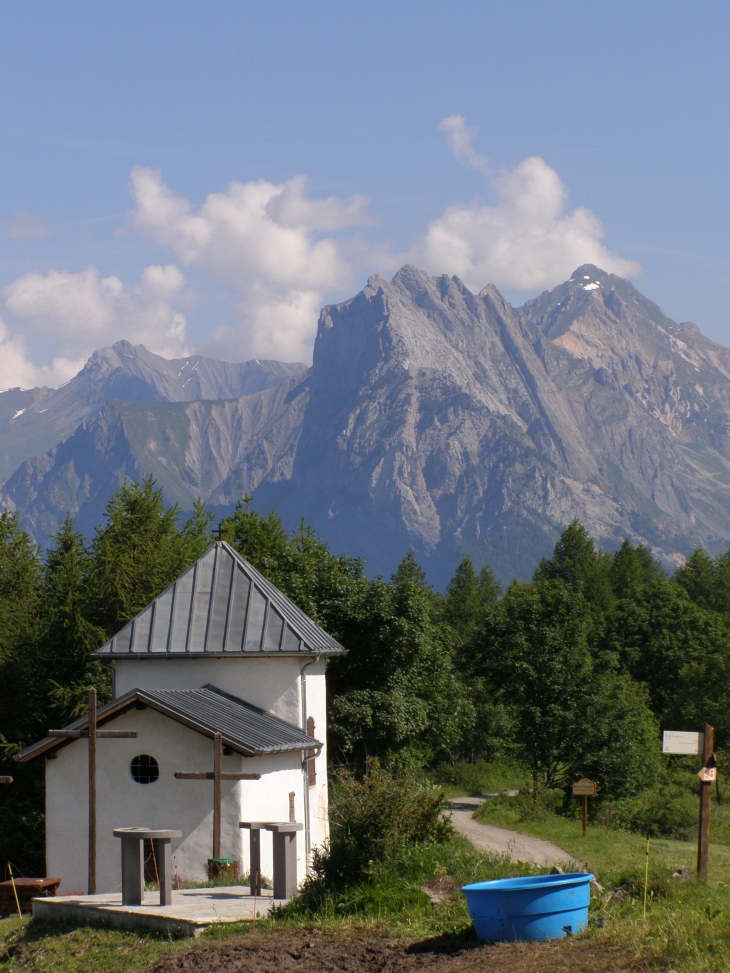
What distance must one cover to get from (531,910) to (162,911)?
4.94 m

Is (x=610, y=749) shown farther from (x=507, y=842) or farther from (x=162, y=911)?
(x=162, y=911)

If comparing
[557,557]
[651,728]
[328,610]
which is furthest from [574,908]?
[557,557]

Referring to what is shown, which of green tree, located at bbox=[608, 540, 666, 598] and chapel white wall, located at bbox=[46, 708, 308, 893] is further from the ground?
green tree, located at bbox=[608, 540, 666, 598]

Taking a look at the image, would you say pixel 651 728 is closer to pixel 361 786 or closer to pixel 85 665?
pixel 85 665

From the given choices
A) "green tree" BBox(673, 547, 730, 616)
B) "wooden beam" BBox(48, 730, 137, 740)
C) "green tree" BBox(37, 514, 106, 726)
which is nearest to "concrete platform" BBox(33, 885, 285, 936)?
"wooden beam" BBox(48, 730, 137, 740)

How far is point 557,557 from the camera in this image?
9356cm

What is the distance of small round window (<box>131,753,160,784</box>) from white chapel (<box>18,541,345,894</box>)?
0.9 inches

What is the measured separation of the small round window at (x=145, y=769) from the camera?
65.7ft

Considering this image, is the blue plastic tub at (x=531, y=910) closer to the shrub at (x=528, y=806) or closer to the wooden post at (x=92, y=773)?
the wooden post at (x=92, y=773)

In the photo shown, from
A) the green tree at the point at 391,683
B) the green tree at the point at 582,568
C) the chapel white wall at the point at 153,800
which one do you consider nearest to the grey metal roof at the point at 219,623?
the chapel white wall at the point at 153,800

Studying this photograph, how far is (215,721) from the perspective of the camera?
66.2ft

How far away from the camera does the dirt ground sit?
354 inches

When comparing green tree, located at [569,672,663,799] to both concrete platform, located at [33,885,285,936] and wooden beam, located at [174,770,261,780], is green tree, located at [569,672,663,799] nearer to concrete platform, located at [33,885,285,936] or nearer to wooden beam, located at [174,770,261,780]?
wooden beam, located at [174,770,261,780]

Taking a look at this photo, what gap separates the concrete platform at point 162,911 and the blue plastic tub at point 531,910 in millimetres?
3382
